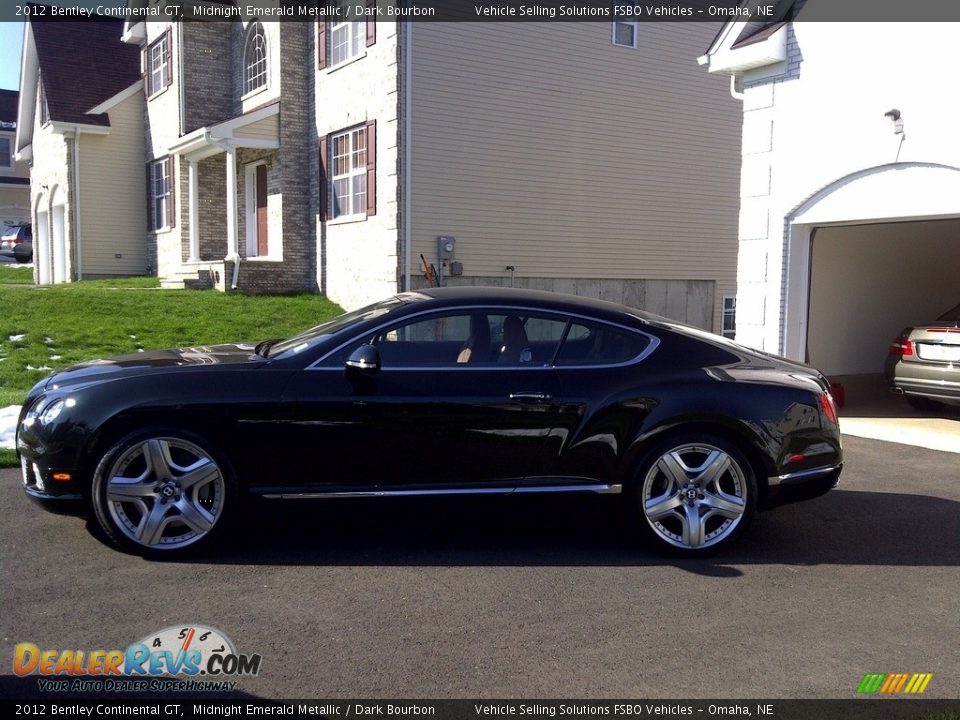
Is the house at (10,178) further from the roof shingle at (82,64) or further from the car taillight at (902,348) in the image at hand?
the car taillight at (902,348)

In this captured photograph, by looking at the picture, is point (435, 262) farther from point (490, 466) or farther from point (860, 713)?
point (860, 713)

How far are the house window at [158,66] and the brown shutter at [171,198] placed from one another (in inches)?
77.2

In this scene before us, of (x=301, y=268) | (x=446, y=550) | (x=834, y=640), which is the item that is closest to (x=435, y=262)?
(x=301, y=268)

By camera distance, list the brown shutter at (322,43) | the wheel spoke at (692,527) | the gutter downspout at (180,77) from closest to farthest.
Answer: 1. the wheel spoke at (692,527)
2. the brown shutter at (322,43)
3. the gutter downspout at (180,77)

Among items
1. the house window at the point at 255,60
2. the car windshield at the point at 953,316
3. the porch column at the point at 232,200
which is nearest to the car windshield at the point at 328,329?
the car windshield at the point at 953,316

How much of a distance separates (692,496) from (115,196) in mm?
22295

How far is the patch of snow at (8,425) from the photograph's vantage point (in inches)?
306

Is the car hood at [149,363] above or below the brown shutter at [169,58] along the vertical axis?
below

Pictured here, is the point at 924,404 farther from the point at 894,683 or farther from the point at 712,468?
the point at 894,683

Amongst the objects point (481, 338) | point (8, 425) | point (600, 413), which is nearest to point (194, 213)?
point (8, 425)

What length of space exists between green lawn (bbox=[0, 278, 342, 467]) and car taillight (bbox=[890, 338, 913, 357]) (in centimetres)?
899

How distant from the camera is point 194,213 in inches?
818

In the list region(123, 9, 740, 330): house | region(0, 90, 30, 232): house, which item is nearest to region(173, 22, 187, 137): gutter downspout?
region(123, 9, 740, 330): house

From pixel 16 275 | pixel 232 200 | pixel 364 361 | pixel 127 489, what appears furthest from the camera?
pixel 16 275
